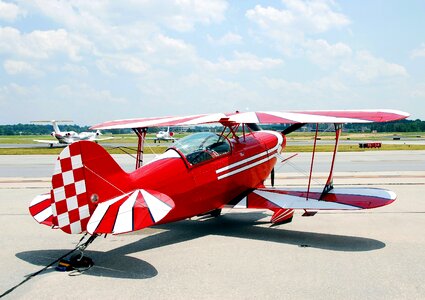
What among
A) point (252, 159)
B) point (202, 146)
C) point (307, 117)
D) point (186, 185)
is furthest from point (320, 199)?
point (186, 185)

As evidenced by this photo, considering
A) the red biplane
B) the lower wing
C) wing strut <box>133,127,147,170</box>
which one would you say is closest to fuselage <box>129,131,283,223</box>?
the red biplane

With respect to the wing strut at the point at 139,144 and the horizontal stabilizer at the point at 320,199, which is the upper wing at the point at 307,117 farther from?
the horizontal stabilizer at the point at 320,199

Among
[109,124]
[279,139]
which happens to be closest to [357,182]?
[279,139]

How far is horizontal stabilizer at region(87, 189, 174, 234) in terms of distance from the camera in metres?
4.80

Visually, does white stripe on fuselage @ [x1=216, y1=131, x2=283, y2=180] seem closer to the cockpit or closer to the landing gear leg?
the cockpit

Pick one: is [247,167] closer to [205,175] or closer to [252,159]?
[252,159]

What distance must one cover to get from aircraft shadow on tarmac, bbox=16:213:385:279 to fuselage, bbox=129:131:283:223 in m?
0.60

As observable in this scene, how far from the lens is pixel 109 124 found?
368 inches

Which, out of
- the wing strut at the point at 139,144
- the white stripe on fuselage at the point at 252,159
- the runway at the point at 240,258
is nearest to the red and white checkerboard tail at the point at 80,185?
the runway at the point at 240,258

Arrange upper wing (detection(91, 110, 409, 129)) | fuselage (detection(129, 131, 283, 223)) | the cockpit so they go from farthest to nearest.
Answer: the cockpit
upper wing (detection(91, 110, 409, 129))
fuselage (detection(129, 131, 283, 223))

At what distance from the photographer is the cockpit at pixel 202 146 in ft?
23.1

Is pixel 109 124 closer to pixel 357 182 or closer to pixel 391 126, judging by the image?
pixel 357 182

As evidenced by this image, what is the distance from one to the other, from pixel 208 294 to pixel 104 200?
6.34 ft

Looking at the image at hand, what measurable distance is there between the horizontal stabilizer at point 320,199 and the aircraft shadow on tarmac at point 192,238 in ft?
1.71
